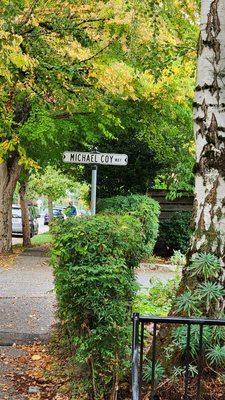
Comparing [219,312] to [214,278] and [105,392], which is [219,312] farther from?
[105,392]

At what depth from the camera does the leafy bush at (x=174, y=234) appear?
18.4 metres

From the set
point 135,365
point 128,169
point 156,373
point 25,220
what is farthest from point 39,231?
point 135,365

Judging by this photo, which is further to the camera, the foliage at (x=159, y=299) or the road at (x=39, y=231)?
the road at (x=39, y=231)

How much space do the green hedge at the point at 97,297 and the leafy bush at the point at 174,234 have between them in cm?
1390

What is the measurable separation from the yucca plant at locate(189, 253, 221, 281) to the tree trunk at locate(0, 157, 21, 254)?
46.4ft

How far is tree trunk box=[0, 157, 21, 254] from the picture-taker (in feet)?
59.7

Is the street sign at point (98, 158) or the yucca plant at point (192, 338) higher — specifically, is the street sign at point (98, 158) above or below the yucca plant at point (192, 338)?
above

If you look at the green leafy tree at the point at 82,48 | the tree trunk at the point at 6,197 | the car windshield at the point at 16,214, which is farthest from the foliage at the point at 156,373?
the car windshield at the point at 16,214

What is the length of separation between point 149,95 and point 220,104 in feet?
29.8

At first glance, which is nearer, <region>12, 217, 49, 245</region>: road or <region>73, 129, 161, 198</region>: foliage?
<region>73, 129, 161, 198</region>: foliage

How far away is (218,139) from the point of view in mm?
4664

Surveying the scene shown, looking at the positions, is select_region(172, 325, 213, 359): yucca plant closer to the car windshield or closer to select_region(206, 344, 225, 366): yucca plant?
select_region(206, 344, 225, 366): yucca plant

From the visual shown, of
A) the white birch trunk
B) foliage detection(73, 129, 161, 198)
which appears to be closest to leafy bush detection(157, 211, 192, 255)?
foliage detection(73, 129, 161, 198)

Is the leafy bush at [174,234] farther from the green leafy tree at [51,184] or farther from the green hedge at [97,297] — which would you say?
the green leafy tree at [51,184]
